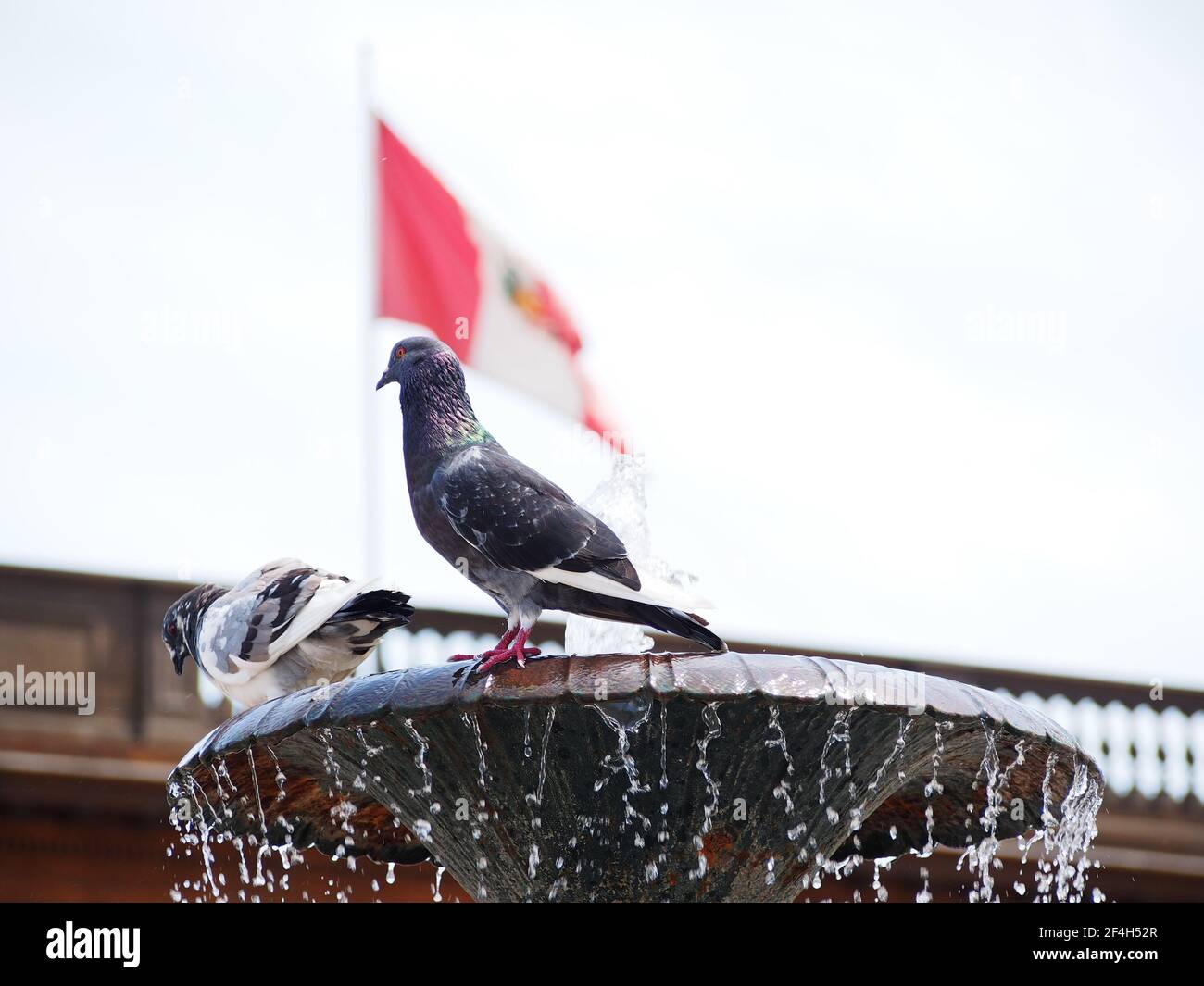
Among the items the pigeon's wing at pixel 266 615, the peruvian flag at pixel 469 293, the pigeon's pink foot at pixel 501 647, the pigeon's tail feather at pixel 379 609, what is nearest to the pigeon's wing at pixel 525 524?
the pigeon's pink foot at pixel 501 647

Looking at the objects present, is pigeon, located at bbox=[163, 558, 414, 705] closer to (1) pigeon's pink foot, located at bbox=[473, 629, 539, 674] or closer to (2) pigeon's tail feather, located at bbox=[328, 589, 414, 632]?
(2) pigeon's tail feather, located at bbox=[328, 589, 414, 632]

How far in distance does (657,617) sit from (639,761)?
1.32ft

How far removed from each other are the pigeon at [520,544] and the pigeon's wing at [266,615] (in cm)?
106

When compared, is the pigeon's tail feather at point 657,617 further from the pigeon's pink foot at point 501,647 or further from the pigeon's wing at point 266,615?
the pigeon's wing at point 266,615

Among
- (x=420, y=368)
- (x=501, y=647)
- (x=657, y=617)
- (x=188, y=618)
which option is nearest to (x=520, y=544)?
(x=501, y=647)

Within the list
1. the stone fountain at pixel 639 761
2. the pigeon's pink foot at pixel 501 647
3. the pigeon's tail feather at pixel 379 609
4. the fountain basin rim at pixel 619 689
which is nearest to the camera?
the fountain basin rim at pixel 619 689

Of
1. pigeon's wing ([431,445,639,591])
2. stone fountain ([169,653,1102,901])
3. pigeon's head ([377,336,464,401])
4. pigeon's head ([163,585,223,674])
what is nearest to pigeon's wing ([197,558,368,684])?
pigeon's head ([163,585,223,674])

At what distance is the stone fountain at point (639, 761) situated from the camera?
4.32 m

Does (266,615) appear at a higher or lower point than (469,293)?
lower

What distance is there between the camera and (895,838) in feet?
19.8

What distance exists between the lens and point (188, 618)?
6473mm

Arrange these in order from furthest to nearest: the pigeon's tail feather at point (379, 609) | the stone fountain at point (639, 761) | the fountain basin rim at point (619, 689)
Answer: the pigeon's tail feather at point (379, 609) < the stone fountain at point (639, 761) < the fountain basin rim at point (619, 689)

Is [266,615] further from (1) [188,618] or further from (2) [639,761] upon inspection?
(2) [639,761]
